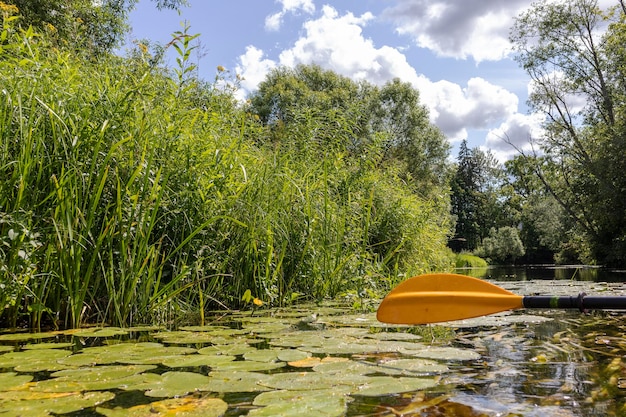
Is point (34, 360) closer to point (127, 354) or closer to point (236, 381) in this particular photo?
point (127, 354)

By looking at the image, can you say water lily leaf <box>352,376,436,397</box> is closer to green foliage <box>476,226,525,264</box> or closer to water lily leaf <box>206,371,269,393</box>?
water lily leaf <box>206,371,269,393</box>

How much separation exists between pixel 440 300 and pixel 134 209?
169 cm

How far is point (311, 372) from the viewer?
1702 mm

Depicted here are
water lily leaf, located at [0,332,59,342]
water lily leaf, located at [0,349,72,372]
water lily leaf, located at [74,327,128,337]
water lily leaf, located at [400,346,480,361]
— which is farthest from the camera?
water lily leaf, located at [74,327,128,337]

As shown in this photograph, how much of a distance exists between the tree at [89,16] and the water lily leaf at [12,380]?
8586 mm

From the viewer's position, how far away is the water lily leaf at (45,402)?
1267 millimetres

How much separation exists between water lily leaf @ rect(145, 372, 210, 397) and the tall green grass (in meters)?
1.12

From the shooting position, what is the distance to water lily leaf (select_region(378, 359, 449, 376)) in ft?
5.64

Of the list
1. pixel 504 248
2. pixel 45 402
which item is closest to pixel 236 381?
pixel 45 402

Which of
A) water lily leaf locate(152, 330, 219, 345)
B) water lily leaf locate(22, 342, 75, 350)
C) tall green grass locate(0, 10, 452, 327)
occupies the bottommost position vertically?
water lily leaf locate(152, 330, 219, 345)

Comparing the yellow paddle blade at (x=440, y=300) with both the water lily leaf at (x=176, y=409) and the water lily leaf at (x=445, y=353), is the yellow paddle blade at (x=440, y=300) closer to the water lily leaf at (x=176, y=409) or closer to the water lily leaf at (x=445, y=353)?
the water lily leaf at (x=445, y=353)

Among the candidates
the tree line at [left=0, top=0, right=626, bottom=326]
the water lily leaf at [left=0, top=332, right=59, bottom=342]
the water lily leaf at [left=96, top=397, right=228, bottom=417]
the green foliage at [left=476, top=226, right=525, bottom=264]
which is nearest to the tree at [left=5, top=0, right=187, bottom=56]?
the tree line at [left=0, top=0, right=626, bottom=326]

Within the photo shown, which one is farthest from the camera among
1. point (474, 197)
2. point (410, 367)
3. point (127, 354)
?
point (474, 197)

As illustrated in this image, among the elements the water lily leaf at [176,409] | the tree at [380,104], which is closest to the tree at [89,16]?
the water lily leaf at [176,409]
